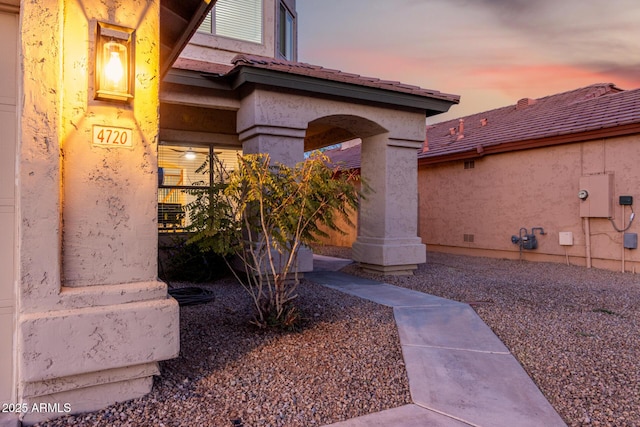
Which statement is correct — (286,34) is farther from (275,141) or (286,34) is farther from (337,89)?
(275,141)

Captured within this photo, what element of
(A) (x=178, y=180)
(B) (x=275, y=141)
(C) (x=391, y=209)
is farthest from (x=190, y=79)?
(C) (x=391, y=209)

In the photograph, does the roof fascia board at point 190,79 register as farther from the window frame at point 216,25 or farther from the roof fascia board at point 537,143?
the roof fascia board at point 537,143

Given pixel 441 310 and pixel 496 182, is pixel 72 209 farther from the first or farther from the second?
pixel 496 182

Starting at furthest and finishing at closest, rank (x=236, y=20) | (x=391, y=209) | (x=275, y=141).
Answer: (x=236, y=20), (x=391, y=209), (x=275, y=141)

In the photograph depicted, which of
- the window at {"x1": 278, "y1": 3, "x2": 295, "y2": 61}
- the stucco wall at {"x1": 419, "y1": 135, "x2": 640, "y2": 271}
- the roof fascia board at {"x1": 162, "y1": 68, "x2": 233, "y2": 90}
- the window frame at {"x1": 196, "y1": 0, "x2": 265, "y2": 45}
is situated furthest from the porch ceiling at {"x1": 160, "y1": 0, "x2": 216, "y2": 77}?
the stucco wall at {"x1": 419, "y1": 135, "x2": 640, "y2": 271}

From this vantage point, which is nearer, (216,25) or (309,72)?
(309,72)

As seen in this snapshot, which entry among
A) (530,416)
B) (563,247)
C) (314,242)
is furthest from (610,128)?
(530,416)

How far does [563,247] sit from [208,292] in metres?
8.66

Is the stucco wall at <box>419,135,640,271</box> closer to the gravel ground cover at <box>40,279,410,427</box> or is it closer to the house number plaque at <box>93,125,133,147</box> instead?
the gravel ground cover at <box>40,279,410,427</box>

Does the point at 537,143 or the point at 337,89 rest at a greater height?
the point at 337,89

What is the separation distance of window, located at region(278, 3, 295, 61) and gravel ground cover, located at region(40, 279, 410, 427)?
8.39 m

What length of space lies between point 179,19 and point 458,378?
158 inches

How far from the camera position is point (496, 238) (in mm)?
12039

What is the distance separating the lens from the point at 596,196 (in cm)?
967
